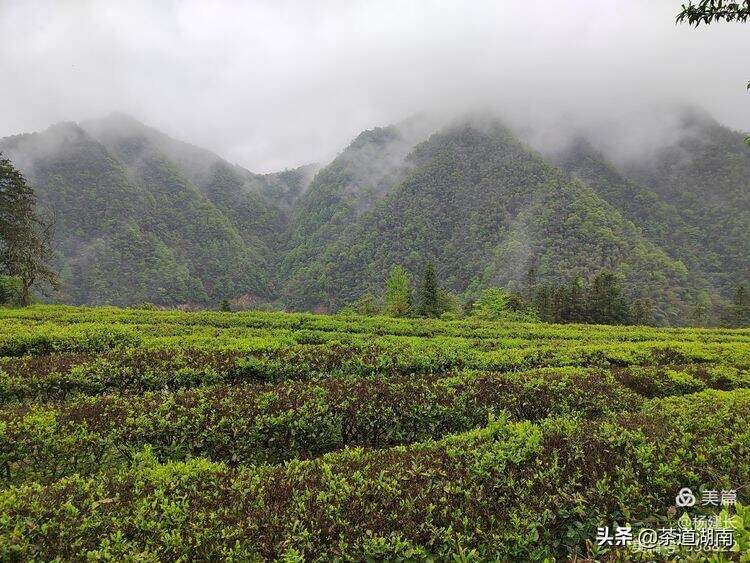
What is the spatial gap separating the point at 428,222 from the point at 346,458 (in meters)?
124

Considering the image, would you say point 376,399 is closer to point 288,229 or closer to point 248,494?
point 248,494

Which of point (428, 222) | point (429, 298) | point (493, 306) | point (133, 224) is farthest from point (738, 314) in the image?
point (133, 224)

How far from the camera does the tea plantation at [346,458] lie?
335 centimetres

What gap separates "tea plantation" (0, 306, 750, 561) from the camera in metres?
3.35

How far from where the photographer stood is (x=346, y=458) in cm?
473

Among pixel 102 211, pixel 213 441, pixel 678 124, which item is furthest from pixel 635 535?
pixel 678 124

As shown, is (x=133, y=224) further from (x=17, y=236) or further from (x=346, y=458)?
(x=346, y=458)

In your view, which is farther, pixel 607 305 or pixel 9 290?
pixel 607 305

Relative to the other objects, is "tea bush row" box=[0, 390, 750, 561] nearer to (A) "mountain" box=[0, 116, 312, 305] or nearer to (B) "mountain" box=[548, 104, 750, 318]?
(B) "mountain" box=[548, 104, 750, 318]

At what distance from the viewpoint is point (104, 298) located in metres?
95.1

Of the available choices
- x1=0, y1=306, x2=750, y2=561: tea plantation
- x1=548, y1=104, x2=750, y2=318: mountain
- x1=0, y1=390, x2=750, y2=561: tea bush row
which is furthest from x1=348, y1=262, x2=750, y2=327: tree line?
x1=548, y1=104, x2=750, y2=318: mountain

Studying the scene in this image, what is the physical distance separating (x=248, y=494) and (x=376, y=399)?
3.08 m

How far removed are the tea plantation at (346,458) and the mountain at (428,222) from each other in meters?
71.7

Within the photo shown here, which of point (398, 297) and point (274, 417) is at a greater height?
point (398, 297)
